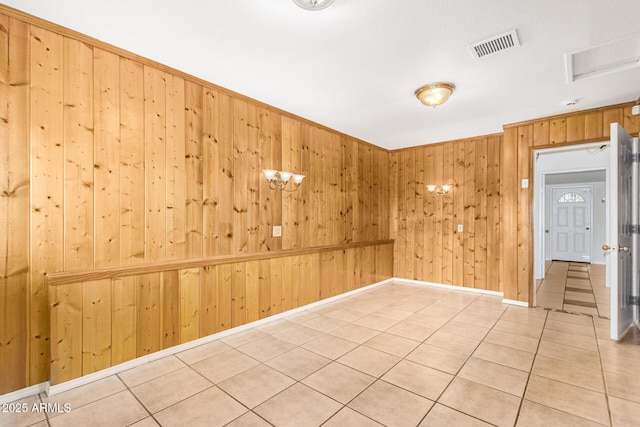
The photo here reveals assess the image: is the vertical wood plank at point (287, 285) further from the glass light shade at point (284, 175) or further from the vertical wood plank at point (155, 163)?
Answer: the vertical wood plank at point (155, 163)

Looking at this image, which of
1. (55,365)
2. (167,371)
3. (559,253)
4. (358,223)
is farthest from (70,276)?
(559,253)

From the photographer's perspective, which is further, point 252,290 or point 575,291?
point 575,291

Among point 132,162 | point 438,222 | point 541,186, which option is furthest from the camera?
point 541,186

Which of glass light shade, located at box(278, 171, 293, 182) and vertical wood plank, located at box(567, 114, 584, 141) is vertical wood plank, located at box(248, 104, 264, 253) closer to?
glass light shade, located at box(278, 171, 293, 182)

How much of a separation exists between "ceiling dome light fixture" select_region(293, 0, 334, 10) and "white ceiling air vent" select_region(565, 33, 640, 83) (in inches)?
86.2

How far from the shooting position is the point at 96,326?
2.31m

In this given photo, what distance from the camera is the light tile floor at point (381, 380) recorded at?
1.89 metres

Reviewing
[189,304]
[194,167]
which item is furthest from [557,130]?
[189,304]

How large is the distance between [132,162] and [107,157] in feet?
0.60

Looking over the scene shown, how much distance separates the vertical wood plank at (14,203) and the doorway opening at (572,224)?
6.26 metres

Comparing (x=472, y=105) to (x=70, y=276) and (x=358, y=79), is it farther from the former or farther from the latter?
(x=70, y=276)

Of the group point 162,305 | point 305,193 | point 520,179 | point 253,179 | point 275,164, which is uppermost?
point 275,164

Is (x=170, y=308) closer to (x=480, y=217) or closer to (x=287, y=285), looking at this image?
(x=287, y=285)

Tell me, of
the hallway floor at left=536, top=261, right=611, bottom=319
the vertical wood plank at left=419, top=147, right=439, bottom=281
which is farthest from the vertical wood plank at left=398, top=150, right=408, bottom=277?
the hallway floor at left=536, top=261, right=611, bottom=319
